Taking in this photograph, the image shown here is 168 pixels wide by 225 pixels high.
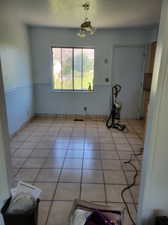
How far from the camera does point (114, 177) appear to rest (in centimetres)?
212

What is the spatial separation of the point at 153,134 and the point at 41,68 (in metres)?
4.07

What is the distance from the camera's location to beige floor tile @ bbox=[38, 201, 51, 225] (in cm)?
149

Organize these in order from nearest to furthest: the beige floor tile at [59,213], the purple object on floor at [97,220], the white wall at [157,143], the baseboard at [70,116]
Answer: the white wall at [157,143]
the purple object on floor at [97,220]
the beige floor tile at [59,213]
the baseboard at [70,116]

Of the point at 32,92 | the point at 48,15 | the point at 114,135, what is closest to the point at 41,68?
the point at 32,92

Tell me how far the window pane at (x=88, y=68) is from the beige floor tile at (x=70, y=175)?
2.92m

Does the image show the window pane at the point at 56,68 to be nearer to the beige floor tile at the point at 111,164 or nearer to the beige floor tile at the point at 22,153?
the beige floor tile at the point at 22,153

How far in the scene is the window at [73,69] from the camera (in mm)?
4473

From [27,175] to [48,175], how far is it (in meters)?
0.28

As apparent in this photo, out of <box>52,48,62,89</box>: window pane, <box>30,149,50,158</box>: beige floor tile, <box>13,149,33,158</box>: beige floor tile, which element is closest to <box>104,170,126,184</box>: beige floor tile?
<box>30,149,50,158</box>: beige floor tile

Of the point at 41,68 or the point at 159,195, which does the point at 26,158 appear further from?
the point at 41,68

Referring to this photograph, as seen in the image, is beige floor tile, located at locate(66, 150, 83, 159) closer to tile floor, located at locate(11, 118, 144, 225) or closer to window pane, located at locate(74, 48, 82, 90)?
tile floor, located at locate(11, 118, 144, 225)

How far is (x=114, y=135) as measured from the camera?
11.7 ft

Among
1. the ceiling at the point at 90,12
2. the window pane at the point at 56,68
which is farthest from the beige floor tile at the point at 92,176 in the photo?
the window pane at the point at 56,68

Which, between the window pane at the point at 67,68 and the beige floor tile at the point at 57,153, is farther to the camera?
the window pane at the point at 67,68
